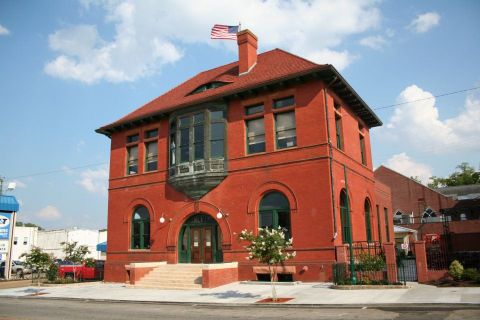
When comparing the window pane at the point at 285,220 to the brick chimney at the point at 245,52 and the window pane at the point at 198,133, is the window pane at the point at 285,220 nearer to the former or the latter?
the window pane at the point at 198,133

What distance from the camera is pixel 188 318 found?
12.1 meters

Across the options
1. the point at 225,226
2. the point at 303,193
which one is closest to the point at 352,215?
the point at 303,193

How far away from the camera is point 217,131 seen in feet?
77.8

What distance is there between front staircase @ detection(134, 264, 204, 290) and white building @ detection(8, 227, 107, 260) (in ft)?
162

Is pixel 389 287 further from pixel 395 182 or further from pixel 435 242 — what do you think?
pixel 395 182

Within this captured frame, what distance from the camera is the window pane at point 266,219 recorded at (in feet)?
70.0

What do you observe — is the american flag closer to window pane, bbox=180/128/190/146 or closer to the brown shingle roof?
the brown shingle roof

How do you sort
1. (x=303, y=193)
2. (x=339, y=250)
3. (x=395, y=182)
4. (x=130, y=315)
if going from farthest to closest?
(x=395, y=182) → (x=303, y=193) → (x=339, y=250) → (x=130, y=315)

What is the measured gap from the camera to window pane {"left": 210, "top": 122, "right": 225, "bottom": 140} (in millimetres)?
23605

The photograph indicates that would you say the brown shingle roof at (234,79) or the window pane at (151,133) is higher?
the brown shingle roof at (234,79)

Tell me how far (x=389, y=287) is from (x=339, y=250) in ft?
9.95

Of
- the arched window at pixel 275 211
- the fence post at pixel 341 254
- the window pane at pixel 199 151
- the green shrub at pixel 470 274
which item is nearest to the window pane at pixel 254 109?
the window pane at pixel 199 151

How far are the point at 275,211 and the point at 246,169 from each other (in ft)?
9.19

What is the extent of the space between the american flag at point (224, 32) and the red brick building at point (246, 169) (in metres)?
0.87
